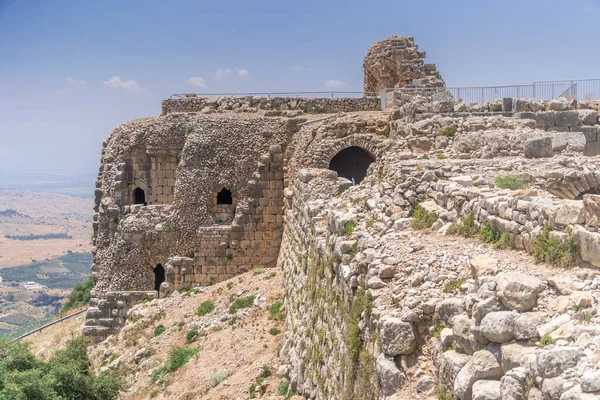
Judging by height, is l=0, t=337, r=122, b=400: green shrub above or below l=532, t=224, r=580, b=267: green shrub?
below

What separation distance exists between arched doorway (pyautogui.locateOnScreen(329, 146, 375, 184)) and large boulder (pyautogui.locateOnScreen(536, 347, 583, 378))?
1759 centimetres

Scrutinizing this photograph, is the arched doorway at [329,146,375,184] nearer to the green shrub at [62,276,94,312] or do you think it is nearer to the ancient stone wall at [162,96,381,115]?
the ancient stone wall at [162,96,381,115]

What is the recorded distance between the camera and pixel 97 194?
23594 mm

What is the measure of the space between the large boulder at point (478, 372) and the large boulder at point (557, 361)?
1.78ft

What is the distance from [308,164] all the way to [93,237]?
27.0ft

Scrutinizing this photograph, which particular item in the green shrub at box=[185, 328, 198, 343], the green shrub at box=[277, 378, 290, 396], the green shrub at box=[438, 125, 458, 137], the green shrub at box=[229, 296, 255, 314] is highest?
the green shrub at box=[438, 125, 458, 137]

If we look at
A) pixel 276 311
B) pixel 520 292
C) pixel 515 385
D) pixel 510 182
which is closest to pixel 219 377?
pixel 276 311

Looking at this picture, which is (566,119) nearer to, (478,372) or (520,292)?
(520,292)

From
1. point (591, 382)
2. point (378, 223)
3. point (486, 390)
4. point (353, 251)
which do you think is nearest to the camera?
point (591, 382)

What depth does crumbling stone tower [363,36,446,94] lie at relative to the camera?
25.5 m

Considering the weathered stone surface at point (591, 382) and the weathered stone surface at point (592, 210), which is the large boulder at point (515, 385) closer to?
the weathered stone surface at point (591, 382)

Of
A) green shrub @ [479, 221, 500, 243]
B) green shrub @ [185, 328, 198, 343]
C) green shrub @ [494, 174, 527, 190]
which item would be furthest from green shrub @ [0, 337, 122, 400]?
green shrub @ [479, 221, 500, 243]

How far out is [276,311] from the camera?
16562mm

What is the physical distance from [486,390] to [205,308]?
47.4ft
